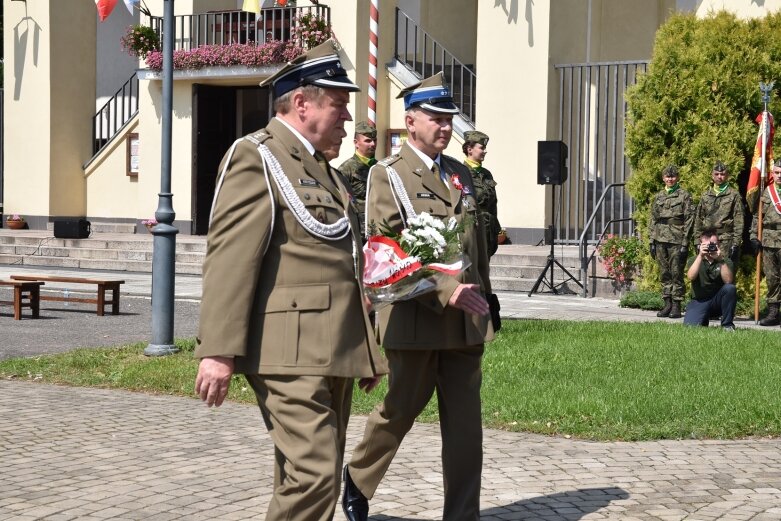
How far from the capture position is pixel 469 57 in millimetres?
26203

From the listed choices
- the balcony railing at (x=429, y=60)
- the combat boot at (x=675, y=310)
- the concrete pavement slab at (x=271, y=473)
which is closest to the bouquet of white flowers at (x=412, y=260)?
the concrete pavement slab at (x=271, y=473)

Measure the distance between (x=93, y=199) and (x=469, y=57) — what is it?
28.8 ft

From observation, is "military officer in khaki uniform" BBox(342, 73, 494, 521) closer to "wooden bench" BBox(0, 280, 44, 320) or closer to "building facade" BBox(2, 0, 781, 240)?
"wooden bench" BBox(0, 280, 44, 320)

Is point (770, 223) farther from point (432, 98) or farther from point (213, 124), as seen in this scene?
point (213, 124)

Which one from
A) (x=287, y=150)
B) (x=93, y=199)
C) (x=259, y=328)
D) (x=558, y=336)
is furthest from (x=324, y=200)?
(x=93, y=199)

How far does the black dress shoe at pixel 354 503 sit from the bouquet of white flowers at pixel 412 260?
955mm

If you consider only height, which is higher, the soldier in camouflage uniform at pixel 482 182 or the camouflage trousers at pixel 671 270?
the soldier in camouflage uniform at pixel 482 182

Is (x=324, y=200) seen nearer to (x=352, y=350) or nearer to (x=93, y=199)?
(x=352, y=350)

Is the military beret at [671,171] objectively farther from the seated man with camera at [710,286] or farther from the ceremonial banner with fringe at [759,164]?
the seated man with camera at [710,286]

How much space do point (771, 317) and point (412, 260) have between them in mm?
10972

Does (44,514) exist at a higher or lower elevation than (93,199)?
lower

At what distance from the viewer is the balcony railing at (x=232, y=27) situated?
25.0 meters

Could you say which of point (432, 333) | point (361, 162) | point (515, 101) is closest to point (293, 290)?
point (432, 333)

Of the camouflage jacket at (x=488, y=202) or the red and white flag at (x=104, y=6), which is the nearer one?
the camouflage jacket at (x=488, y=202)
